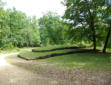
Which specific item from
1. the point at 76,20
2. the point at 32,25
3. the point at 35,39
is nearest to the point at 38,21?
the point at 32,25

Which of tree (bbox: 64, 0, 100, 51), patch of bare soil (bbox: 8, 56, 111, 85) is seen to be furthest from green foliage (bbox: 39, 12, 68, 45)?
patch of bare soil (bbox: 8, 56, 111, 85)

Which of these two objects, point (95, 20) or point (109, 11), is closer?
point (109, 11)

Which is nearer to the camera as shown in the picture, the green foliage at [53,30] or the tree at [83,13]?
the tree at [83,13]

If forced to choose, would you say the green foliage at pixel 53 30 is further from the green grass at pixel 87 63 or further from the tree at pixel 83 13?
the green grass at pixel 87 63

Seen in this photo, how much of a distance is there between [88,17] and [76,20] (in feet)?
5.64

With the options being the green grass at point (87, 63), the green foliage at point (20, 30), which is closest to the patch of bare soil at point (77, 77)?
the green grass at point (87, 63)

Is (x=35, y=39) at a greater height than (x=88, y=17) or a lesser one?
lesser

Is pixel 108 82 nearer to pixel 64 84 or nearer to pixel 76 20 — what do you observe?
pixel 64 84

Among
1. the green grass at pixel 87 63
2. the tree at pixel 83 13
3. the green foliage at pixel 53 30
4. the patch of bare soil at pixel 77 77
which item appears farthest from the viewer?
the green foliage at pixel 53 30

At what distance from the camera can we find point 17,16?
3538cm

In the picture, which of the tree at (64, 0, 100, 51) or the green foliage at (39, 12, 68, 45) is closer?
the tree at (64, 0, 100, 51)

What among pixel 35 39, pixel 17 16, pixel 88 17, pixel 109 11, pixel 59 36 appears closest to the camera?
pixel 109 11

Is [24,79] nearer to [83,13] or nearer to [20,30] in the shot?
[83,13]

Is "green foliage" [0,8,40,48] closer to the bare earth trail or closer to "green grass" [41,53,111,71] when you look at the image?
"green grass" [41,53,111,71]
